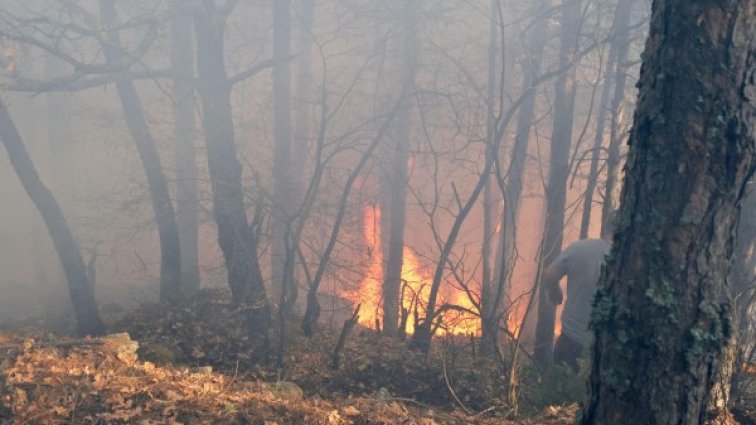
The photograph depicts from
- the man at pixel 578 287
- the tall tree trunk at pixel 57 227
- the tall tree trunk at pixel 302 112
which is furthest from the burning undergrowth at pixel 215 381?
the tall tree trunk at pixel 302 112

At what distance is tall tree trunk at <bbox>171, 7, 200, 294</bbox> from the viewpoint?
15.0m

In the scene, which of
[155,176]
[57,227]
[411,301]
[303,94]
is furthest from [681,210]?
[303,94]

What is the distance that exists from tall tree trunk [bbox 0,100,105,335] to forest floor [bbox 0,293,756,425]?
569mm

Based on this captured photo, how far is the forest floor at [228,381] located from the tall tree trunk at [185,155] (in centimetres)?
589

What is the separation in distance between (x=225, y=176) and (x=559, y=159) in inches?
226

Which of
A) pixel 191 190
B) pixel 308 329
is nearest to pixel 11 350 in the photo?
pixel 308 329

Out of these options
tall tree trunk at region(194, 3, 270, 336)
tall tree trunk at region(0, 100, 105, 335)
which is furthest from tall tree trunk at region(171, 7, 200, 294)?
tall tree trunk at region(0, 100, 105, 335)

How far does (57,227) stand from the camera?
9.40 meters

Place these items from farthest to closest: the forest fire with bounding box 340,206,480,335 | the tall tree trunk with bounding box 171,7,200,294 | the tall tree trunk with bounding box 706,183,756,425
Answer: the tall tree trunk with bounding box 171,7,200,294
the forest fire with bounding box 340,206,480,335
the tall tree trunk with bounding box 706,183,756,425

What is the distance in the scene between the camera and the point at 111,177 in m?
28.7

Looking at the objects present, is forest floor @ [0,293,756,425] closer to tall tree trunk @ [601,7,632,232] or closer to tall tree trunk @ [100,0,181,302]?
tall tree trunk @ [100,0,181,302]

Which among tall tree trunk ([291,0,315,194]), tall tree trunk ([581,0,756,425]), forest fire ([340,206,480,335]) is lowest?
forest fire ([340,206,480,335])

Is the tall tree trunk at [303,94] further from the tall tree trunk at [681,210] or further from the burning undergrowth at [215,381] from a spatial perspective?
the tall tree trunk at [681,210]

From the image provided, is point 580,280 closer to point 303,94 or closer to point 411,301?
point 411,301
